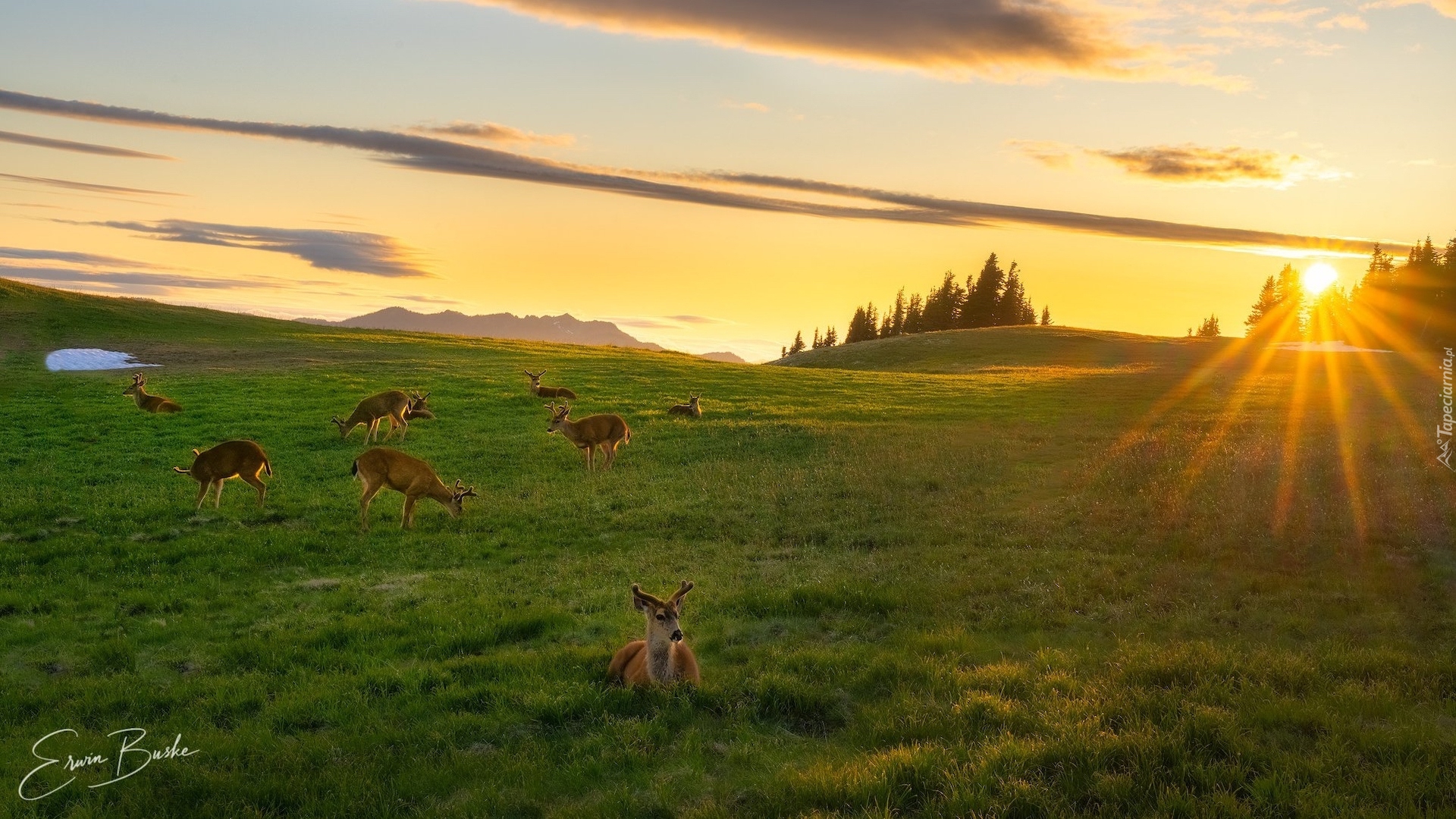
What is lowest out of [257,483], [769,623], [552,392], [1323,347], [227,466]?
[769,623]

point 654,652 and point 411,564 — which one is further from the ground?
point 654,652

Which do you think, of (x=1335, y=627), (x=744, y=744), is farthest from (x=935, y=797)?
(x=1335, y=627)

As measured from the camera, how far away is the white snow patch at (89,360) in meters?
47.1

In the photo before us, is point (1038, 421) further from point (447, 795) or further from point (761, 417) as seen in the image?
point (447, 795)

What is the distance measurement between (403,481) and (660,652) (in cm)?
1160

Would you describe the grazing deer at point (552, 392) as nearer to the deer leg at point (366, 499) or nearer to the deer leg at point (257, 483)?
the deer leg at point (257, 483)

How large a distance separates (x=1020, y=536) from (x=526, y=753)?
1095 centimetres

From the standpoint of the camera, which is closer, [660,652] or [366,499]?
[660,652]

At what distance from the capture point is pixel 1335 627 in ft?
35.2

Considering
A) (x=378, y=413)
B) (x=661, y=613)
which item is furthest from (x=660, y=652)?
(x=378, y=413)

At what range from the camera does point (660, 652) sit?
9.06 meters

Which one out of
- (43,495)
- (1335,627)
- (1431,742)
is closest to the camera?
(1431,742)
